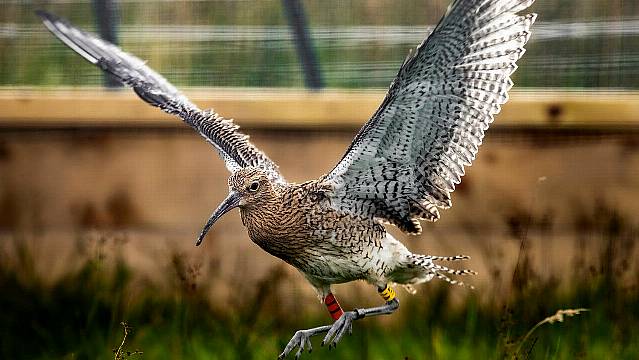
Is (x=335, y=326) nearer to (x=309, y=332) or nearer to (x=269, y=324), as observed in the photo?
(x=309, y=332)

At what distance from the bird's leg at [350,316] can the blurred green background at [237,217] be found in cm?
59

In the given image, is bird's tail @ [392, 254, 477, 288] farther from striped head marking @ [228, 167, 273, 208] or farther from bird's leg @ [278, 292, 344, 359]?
striped head marking @ [228, 167, 273, 208]

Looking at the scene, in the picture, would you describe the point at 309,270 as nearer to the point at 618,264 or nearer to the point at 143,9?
the point at 618,264

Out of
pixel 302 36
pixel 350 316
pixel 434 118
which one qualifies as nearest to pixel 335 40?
pixel 302 36

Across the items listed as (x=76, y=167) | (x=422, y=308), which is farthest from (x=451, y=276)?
(x=76, y=167)

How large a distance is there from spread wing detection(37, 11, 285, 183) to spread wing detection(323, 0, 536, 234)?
35 centimetres

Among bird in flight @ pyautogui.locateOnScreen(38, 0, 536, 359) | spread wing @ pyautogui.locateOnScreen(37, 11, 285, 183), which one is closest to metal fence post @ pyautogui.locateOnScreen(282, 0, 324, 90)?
spread wing @ pyautogui.locateOnScreen(37, 11, 285, 183)

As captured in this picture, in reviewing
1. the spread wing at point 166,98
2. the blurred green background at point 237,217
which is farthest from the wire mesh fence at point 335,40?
the spread wing at point 166,98

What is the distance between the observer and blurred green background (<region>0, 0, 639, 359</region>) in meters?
4.64

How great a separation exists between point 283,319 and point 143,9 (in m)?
1.52

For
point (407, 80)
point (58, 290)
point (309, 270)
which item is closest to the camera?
point (407, 80)

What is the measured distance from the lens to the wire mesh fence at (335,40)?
500cm

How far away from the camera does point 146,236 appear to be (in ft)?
16.7

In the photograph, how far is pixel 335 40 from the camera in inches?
197
